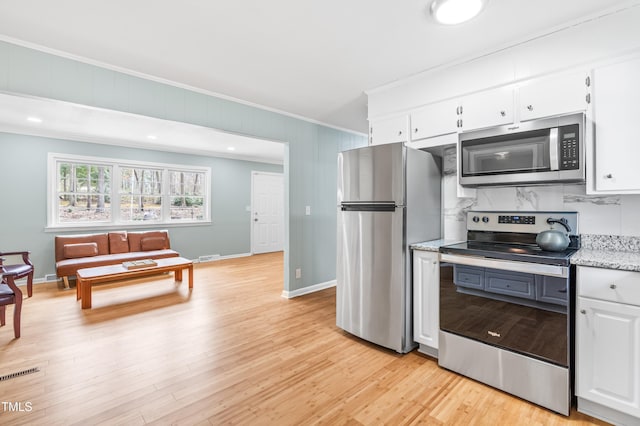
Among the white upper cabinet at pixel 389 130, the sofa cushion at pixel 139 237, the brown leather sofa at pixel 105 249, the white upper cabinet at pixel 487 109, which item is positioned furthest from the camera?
the sofa cushion at pixel 139 237

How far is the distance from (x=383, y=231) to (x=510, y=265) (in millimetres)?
932

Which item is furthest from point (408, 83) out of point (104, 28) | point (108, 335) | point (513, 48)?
point (108, 335)

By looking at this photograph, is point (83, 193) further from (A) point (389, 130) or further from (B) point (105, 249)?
(A) point (389, 130)

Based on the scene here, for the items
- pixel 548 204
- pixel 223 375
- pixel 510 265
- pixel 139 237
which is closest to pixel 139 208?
pixel 139 237

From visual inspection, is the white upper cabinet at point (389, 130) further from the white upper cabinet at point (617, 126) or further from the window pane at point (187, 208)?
the window pane at point (187, 208)

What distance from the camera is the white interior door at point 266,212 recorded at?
7.62 m

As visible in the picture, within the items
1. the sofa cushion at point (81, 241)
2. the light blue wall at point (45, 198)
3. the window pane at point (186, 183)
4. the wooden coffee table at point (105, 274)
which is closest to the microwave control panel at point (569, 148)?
→ the wooden coffee table at point (105, 274)

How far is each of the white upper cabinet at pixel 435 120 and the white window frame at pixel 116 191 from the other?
17.5ft

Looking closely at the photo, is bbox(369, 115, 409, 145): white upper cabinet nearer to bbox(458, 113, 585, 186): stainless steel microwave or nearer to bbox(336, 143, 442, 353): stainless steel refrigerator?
bbox(336, 143, 442, 353): stainless steel refrigerator

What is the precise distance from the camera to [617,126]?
1.82 m

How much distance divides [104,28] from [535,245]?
11.4 ft

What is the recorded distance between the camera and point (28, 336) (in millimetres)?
2764

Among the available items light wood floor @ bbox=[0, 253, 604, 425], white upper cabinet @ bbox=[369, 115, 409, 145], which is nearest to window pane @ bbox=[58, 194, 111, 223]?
light wood floor @ bbox=[0, 253, 604, 425]

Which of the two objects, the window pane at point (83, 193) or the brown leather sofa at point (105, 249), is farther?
the window pane at point (83, 193)
